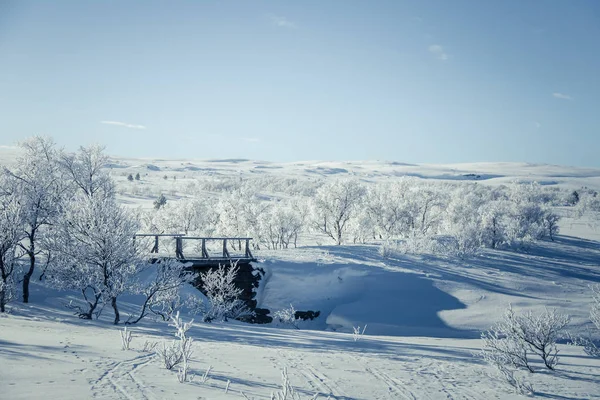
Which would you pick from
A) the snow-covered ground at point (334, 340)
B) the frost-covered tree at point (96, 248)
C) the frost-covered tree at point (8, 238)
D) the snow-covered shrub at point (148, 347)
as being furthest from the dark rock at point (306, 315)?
the frost-covered tree at point (8, 238)

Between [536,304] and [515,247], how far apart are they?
79.9ft

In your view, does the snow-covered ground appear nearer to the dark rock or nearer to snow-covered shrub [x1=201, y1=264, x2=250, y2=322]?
the dark rock

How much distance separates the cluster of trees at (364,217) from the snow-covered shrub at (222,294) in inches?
737

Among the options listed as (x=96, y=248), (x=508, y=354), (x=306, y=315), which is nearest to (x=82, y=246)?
(x=96, y=248)

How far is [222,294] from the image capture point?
20438mm

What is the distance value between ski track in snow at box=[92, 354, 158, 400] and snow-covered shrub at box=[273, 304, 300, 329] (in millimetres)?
12692

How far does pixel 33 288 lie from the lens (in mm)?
17172

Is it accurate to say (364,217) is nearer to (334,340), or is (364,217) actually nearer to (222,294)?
(222,294)

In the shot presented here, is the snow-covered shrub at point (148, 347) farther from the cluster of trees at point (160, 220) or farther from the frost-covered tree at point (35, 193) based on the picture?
the frost-covered tree at point (35, 193)

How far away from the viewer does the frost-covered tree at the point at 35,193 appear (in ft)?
54.3

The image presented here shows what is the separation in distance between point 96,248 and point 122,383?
751cm

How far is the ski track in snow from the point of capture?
644 cm

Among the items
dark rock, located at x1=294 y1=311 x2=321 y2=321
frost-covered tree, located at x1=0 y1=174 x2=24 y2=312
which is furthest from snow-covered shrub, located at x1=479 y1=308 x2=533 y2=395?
frost-covered tree, located at x1=0 y1=174 x2=24 y2=312

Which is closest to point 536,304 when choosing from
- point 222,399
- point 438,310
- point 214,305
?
point 438,310
